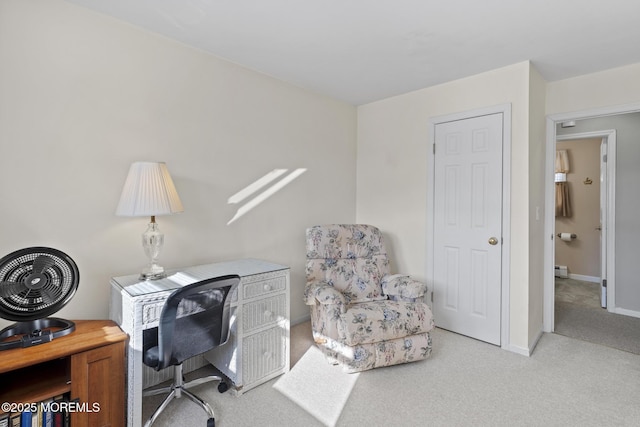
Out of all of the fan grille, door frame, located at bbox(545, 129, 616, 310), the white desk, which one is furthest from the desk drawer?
door frame, located at bbox(545, 129, 616, 310)

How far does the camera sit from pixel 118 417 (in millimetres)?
1668

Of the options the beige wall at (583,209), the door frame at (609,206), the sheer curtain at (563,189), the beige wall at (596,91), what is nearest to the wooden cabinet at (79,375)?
the beige wall at (596,91)

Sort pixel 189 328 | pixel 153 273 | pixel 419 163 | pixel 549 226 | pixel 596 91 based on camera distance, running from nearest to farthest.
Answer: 1. pixel 189 328
2. pixel 153 273
3. pixel 596 91
4. pixel 549 226
5. pixel 419 163

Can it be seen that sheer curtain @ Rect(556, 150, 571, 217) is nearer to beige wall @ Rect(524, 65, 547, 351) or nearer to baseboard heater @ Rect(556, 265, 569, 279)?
baseboard heater @ Rect(556, 265, 569, 279)

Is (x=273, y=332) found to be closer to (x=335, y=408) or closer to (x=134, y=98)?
(x=335, y=408)

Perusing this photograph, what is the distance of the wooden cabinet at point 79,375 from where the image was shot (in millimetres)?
1459

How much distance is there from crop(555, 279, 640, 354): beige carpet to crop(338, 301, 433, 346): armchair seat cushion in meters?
1.75

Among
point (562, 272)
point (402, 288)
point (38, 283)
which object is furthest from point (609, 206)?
point (38, 283)

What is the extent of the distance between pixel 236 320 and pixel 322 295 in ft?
2.20

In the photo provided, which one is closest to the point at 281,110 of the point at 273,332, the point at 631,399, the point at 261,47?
the point at 261,47

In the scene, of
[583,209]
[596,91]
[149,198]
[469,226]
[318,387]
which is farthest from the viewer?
[583,209]

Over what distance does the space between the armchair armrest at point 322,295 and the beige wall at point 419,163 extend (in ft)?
4.29

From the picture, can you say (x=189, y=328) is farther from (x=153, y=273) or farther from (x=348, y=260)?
(x=348, y=260)

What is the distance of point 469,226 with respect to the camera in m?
3.07
